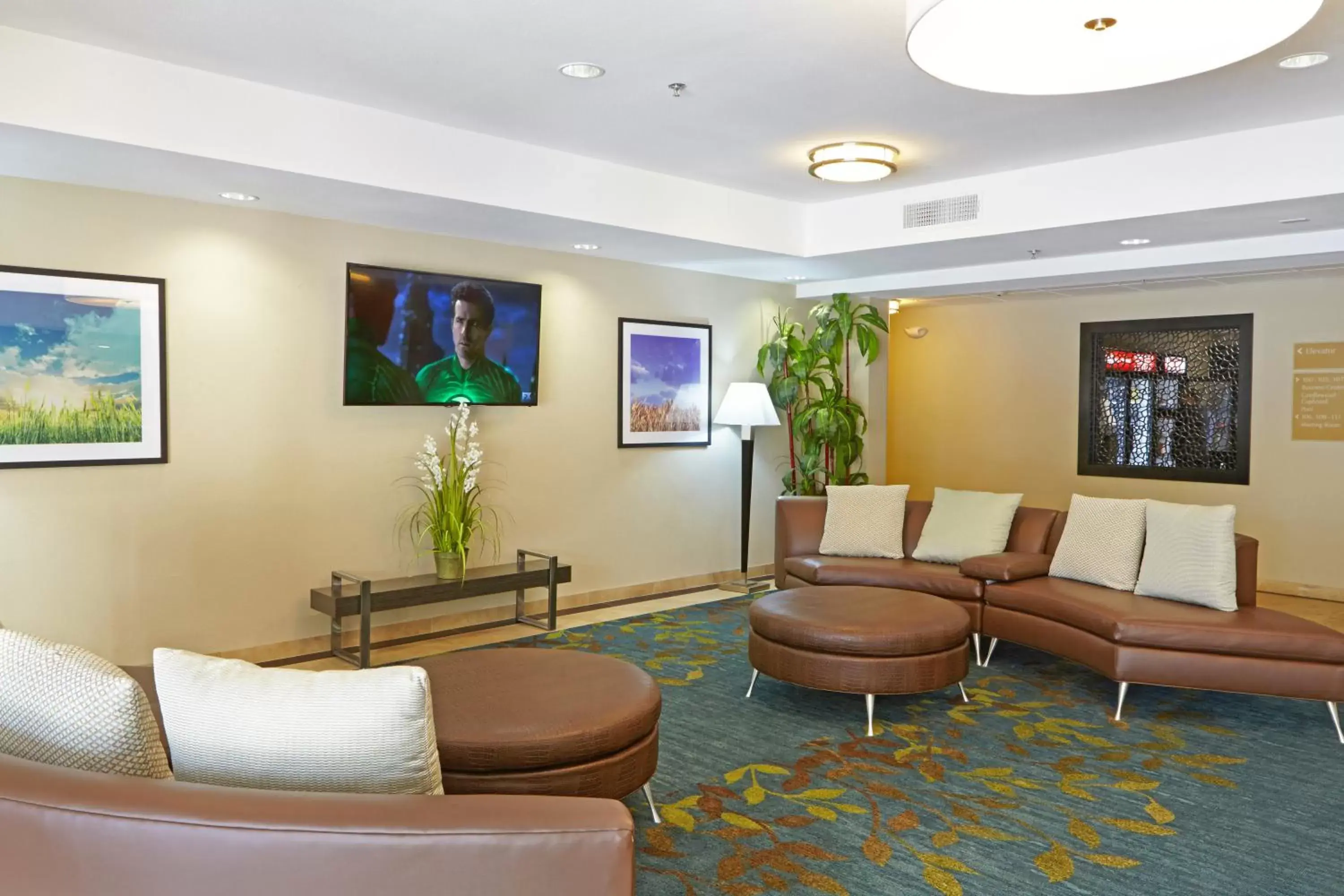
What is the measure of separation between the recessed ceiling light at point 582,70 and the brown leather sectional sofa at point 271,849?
10.4 ft

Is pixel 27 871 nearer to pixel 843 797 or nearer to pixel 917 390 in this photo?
pixel 843 797

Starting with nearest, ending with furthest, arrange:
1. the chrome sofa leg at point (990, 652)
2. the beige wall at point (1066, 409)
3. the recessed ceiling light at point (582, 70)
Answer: the recessed ceiling light at point (582, 70) → the chrome sofa leg at point (990, 652) → the beige wall at point (1066, 409)

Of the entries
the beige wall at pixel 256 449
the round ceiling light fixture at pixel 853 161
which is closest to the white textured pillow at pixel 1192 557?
the round ceiling light fixture at pixel 853 161

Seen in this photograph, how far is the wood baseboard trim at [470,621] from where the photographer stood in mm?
5277

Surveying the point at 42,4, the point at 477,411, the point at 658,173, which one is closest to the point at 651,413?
the point at 477,411

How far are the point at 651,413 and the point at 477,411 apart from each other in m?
1.42

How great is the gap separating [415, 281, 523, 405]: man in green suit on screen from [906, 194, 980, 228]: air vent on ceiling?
2.63 m

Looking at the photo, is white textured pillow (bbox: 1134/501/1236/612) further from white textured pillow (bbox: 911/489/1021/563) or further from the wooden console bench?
the wooden console bench

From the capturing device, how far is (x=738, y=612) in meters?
6.48

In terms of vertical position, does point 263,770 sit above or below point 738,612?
above

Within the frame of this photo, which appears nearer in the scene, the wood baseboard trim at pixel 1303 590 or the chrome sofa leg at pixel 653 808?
the chrome sofa leg at pixel 653 808

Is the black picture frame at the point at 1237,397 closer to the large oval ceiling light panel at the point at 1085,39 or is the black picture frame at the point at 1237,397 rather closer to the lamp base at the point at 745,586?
the lamp base at the point at 745,586

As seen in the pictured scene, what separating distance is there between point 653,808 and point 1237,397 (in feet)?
20.8

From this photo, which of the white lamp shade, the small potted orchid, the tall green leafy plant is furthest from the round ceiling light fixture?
the small potted orchid
